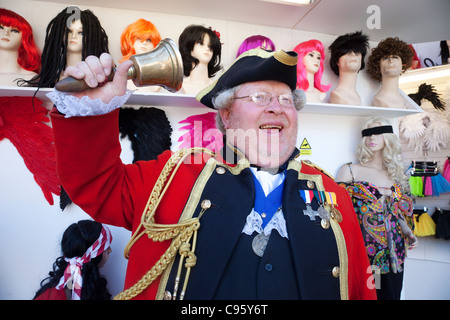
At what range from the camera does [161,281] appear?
0.94 m

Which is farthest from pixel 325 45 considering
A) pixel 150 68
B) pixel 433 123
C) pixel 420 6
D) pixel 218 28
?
pixel 150 68

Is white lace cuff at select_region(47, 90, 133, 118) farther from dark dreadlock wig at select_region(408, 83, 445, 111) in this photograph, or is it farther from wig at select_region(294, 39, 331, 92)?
dark dreadlock wig at select_region(408, 83, 445, 111)

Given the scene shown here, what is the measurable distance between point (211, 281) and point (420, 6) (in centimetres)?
282

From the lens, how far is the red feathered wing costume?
2014 millimetres

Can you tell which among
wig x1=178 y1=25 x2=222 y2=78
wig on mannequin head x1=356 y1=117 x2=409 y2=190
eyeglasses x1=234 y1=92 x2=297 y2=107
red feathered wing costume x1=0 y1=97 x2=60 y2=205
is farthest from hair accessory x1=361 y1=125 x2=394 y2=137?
red feathered wing costume x1=0 y1=97 x2=60 y2=205

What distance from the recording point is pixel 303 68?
244 cm

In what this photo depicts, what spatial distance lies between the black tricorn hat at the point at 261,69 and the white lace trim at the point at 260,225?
610 millimetres

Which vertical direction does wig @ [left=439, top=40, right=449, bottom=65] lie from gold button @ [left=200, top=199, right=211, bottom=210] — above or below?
above

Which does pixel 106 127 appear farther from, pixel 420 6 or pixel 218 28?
pixel 420 6

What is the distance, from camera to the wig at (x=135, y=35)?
2059 mm

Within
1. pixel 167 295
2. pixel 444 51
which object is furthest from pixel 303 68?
pixel 444 51

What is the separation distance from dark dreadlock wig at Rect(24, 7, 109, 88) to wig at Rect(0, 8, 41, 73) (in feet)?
0.35

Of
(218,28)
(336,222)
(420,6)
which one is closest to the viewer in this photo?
(336,222)

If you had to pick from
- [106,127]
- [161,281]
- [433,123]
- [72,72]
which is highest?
[433,123]
